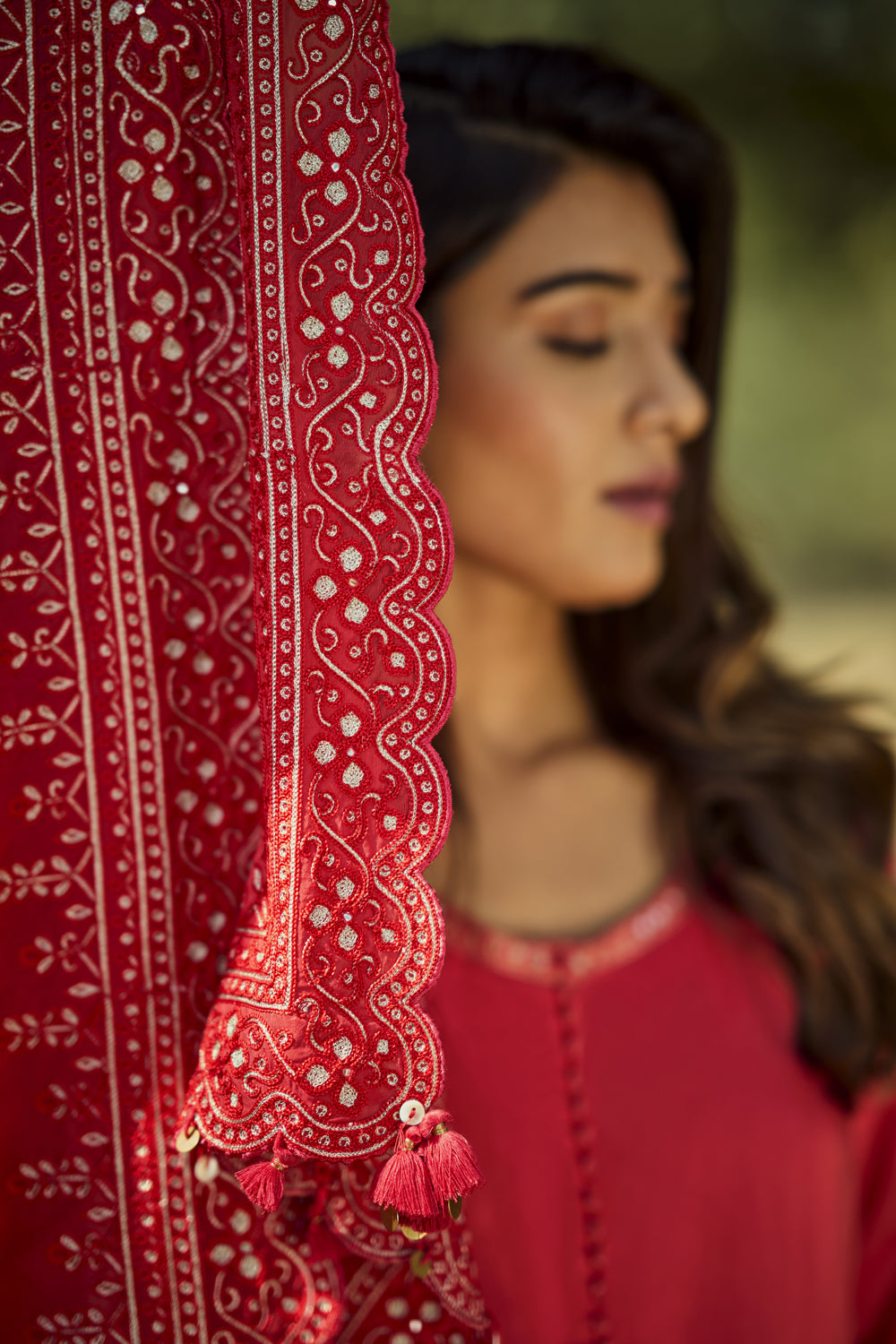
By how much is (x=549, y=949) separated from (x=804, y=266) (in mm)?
1482

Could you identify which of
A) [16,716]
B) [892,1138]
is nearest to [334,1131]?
[16,716]

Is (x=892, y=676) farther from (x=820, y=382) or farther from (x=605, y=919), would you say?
(x=605, y=919)

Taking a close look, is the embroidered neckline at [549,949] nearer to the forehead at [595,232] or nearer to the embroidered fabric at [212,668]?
the embroidered fabric at [212,668]

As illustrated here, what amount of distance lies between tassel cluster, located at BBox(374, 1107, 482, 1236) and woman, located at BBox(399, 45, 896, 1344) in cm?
36

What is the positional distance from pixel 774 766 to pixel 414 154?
734mm

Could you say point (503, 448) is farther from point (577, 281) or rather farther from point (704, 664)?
point (704, 664)

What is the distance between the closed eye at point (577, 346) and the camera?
90 centimetres

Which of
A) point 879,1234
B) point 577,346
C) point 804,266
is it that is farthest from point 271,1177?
point 804,266

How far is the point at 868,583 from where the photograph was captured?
6.49 ft

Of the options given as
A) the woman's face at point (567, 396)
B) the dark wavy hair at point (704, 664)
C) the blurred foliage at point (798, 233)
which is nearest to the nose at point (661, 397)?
the woman's face at point (567, 396)

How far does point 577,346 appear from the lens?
91 centimetres

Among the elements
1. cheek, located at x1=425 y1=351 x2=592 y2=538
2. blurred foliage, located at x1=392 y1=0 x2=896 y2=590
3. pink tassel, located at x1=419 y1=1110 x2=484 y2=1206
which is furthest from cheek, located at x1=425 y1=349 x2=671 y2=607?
blurred foliage, located at x1=392 y1=0 x2=896 y2=590

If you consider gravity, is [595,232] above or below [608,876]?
above

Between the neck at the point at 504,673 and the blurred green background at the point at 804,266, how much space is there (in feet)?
1.65
